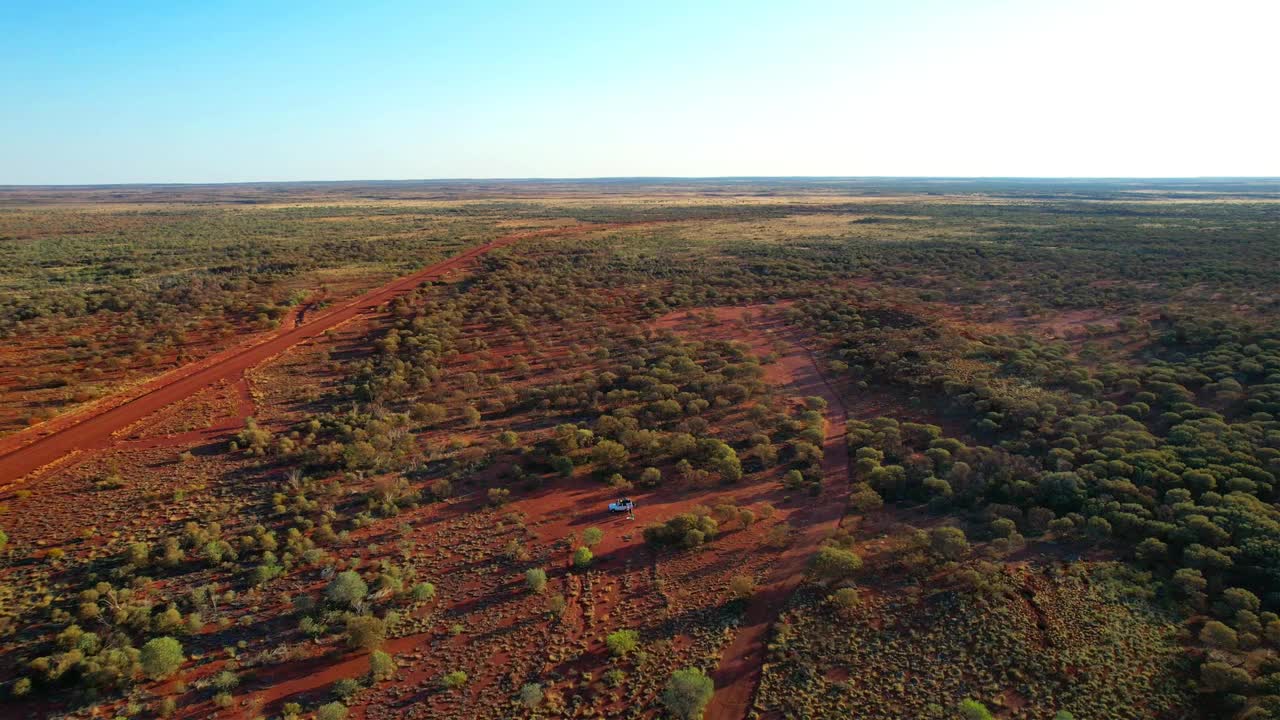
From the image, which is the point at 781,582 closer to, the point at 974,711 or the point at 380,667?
the point at 974,711

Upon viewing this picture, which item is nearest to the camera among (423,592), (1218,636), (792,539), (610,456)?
(1218,636)

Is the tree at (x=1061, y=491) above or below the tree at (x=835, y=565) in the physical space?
above

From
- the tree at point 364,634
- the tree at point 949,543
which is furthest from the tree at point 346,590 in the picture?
the tree at point 949,543

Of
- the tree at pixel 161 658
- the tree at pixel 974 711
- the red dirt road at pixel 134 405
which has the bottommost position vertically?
the tree at pixel 974 711

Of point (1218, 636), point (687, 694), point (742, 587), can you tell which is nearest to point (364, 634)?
point (687, 694)

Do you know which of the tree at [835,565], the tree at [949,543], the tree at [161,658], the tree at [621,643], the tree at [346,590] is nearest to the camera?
the tree at [161,658]

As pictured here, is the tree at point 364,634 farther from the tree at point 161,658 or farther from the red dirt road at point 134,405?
the red dirt road at point 134,405
